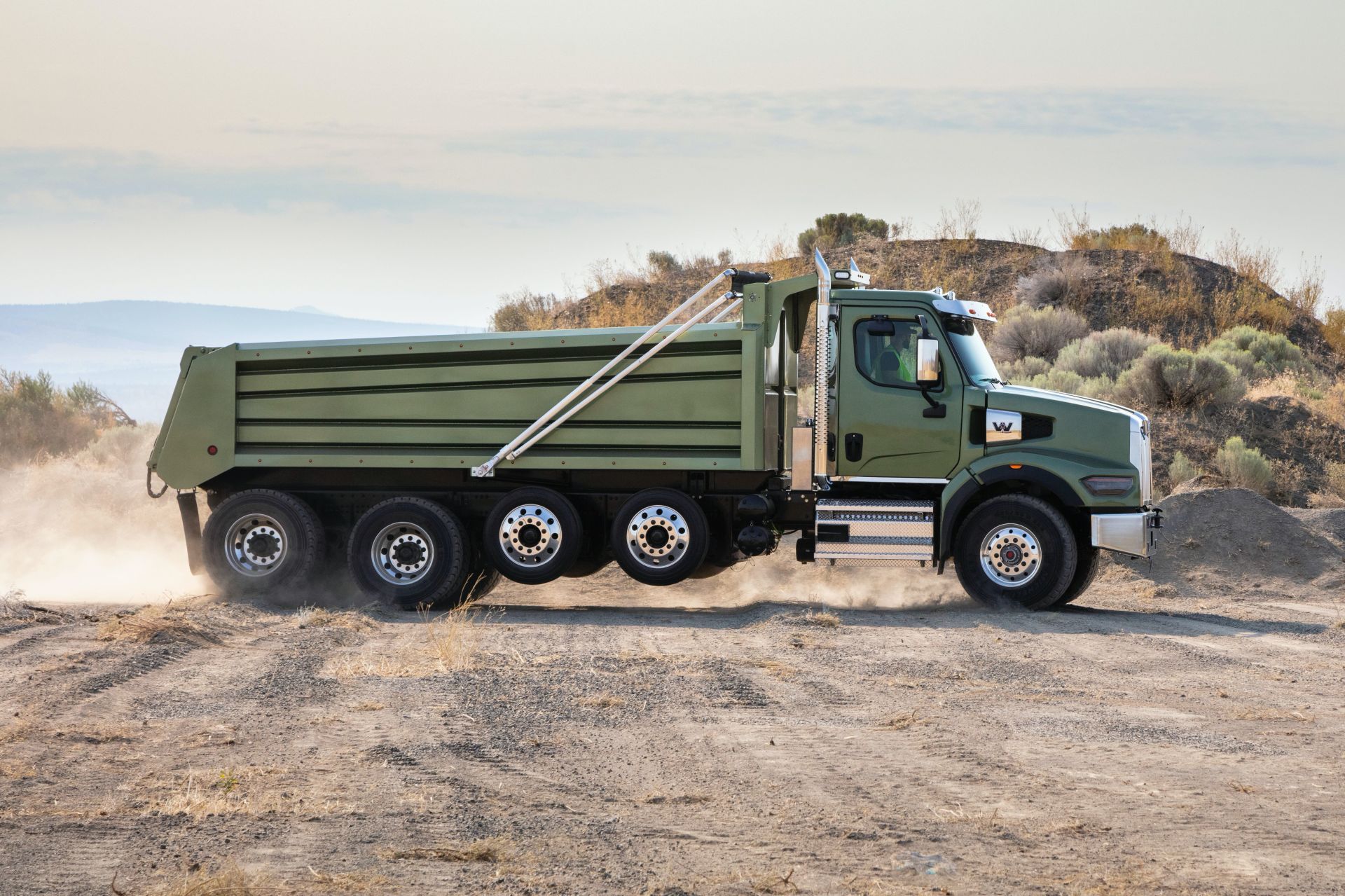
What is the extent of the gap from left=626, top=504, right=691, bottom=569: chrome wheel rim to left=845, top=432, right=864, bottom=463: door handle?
5.66ft

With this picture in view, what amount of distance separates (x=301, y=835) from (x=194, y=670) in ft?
14.6

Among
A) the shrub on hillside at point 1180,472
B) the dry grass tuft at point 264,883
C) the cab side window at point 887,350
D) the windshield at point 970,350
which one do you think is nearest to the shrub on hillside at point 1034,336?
the shrub on hillside at point 1180,472

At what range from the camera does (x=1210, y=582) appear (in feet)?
50.9

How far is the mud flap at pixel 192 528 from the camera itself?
14.0 meters

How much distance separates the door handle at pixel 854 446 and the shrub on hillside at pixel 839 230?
27798mm

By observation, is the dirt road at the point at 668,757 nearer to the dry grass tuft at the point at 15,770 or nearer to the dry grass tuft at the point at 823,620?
the dry grass tuft at the point at 15,770

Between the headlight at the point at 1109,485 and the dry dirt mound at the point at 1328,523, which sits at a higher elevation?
the headlight at the point at 1109,485

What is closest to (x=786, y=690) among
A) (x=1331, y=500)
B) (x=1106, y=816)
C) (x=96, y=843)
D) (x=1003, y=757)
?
(x=1003, y=757)

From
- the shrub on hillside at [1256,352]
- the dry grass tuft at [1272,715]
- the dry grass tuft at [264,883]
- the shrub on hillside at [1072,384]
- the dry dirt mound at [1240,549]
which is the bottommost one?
the dry grass tuft at [264,883]

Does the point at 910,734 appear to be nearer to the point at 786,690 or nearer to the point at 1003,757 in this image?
the point at 1003,757

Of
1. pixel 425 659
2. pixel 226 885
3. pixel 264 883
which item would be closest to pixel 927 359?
pixel 425 659

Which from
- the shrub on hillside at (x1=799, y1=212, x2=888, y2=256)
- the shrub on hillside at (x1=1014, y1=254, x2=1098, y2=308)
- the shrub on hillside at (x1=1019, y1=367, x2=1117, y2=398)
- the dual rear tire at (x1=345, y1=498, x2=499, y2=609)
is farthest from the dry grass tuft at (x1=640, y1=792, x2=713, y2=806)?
the shrub on hillside at (x1=799, y1=212, x2=888, y2=256)

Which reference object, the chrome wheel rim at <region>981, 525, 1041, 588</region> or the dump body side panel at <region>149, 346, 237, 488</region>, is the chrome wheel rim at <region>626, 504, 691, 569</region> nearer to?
the chrome wheel rim at <region>981, 525, 1041, 588</region>

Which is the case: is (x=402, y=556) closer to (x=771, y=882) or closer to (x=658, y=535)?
(x=658, y=535)
